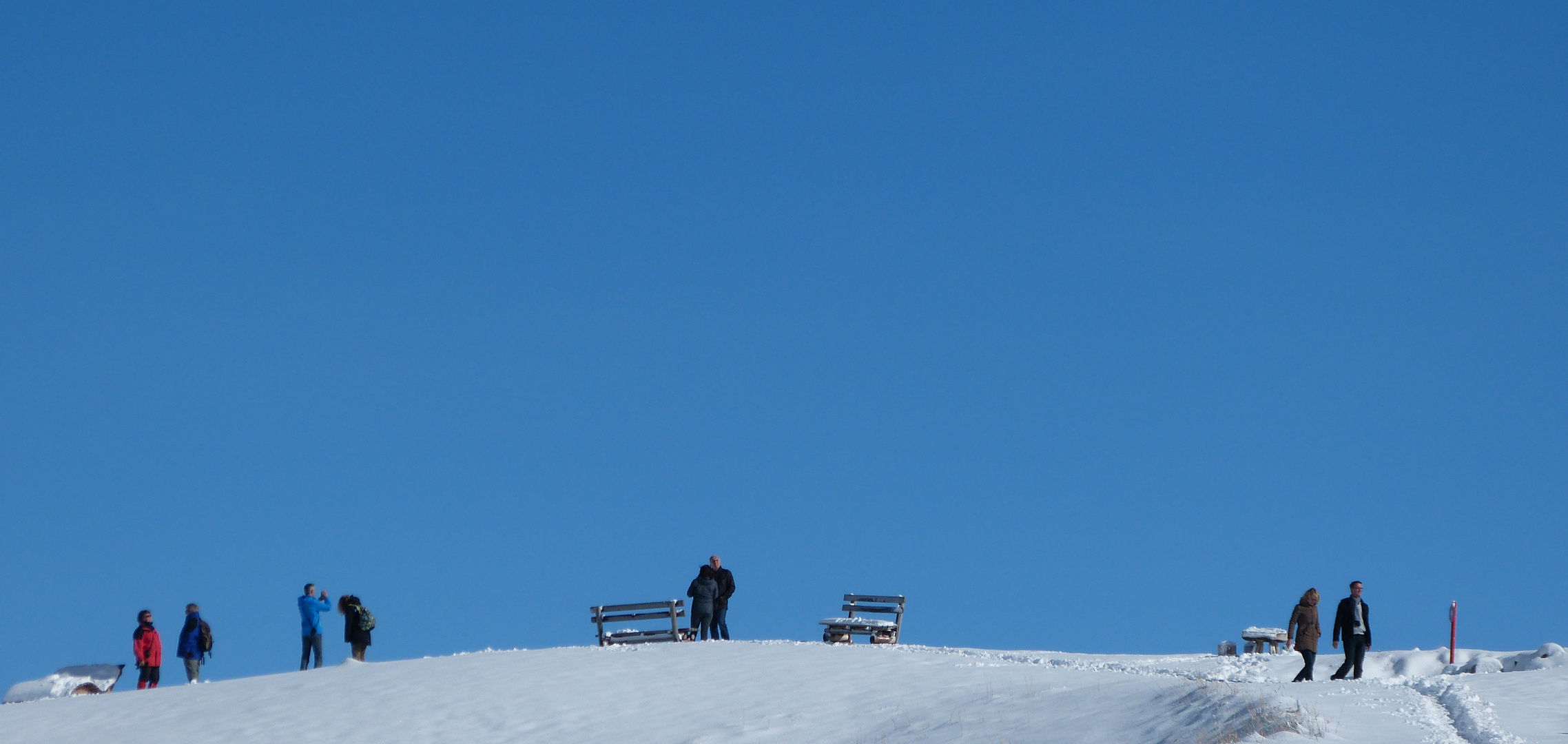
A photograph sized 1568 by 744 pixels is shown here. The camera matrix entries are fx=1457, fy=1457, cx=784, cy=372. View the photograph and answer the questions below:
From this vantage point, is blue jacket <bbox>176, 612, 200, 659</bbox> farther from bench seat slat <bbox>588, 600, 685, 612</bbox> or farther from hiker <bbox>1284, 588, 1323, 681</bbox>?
hiker <bbox>1284, 588, 1323, 681</bbox>

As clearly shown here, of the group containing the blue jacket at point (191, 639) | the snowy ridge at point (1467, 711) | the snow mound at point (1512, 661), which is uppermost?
the blue jacket at point (191, 639)

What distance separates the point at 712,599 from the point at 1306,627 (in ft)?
36.1

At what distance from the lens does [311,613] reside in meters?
25.4

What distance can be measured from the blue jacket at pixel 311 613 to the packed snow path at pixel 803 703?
80 cm

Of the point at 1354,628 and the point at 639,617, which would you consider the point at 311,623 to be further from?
the point at 1354,628

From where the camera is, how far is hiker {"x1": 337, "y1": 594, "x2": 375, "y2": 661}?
85.9 ft

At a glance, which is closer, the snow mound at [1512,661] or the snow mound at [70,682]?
the snow mound at [1512,661]

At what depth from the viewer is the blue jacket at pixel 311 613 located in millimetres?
25203

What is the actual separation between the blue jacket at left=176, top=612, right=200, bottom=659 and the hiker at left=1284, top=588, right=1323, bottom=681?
57.8ft

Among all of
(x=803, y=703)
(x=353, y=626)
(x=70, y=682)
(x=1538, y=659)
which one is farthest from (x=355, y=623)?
(x=1538, y=659)

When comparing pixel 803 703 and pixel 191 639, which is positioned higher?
pixel 191 639

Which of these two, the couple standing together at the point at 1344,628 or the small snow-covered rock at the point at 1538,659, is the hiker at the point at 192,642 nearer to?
the couple standing together at the point at 1344,628

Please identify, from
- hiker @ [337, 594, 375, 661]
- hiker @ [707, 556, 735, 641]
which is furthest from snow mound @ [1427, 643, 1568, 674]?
hiker @ [337, 594, 375, 661]

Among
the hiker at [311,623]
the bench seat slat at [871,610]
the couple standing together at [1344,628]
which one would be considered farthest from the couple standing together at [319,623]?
the couple standing together at [1344,628]
